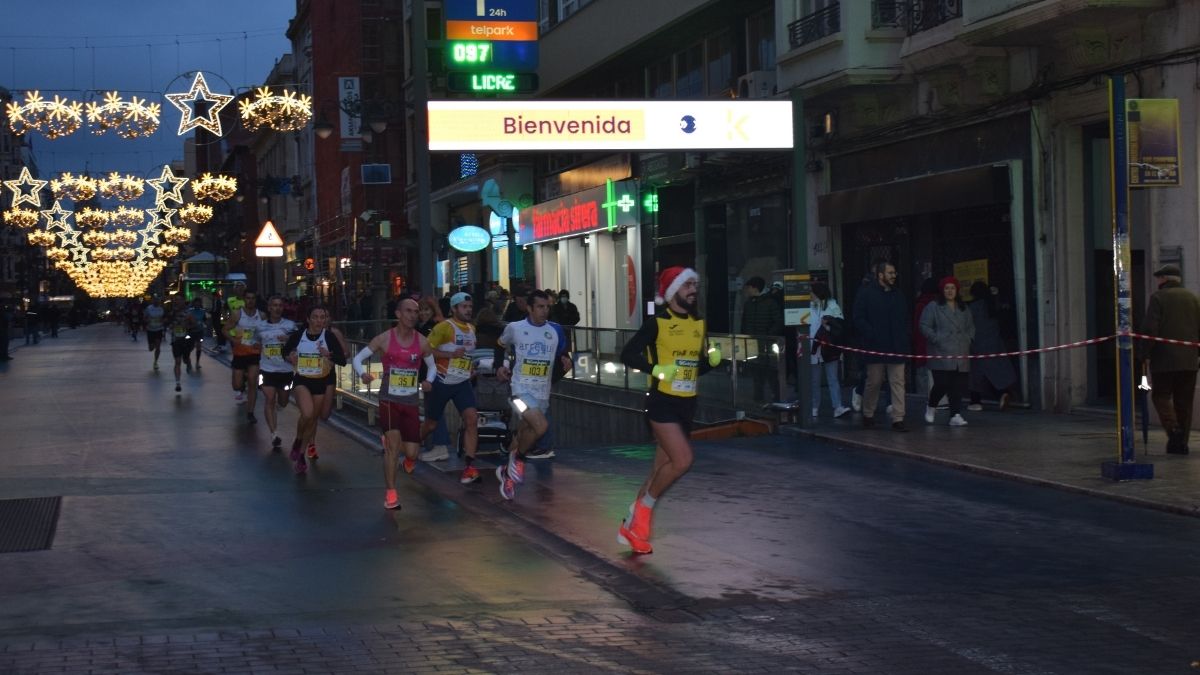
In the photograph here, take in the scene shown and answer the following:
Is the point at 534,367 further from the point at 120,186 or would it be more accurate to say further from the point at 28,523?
Result: the point at 120,186

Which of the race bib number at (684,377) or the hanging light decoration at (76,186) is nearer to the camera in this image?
the race bib number at (684,377)

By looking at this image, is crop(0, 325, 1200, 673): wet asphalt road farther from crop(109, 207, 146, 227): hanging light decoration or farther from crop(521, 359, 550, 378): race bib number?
crop(109, 207, 146, 227): hanging light decoration

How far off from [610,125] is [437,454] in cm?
492

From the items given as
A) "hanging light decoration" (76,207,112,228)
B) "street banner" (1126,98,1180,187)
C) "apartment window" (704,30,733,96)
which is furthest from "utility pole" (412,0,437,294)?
"hanging light decoration" (76,207,112,228)

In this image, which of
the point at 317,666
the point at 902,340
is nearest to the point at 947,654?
the point at 317,666

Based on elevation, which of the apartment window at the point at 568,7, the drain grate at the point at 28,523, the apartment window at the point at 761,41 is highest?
the apartment window at the point at 568,7

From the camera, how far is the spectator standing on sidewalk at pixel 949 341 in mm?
17891

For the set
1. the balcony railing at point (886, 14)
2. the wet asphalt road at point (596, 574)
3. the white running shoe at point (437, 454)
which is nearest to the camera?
the wet asphalt road at point (596, 574)

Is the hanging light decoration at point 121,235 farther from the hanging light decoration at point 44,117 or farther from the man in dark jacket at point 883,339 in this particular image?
the man in dark jacket at point 883,339

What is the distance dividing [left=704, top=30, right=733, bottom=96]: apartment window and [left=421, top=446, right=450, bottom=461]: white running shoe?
1349 cm

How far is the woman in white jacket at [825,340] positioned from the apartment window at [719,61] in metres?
9.54

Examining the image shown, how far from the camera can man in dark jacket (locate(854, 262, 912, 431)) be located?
17.7m

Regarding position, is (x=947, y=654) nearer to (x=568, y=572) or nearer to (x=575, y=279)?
(x=568, y=572)

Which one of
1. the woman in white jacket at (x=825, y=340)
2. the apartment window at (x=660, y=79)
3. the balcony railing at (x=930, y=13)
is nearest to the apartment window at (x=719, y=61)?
the apartment window at (x=660, y=79)
